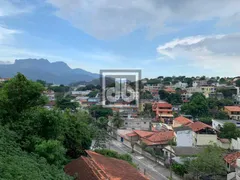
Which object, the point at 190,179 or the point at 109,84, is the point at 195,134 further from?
the point at 109,84

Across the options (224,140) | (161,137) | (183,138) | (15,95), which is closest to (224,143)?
(224,140)

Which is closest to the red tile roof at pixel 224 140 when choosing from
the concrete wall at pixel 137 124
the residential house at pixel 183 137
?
the residential house at pixel 183 137

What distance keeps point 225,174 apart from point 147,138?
866 cm

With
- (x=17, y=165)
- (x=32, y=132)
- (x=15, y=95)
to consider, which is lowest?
(x=17, y=165)

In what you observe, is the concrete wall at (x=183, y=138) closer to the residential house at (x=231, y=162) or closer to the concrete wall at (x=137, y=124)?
the residential house at (x=231, y=162)

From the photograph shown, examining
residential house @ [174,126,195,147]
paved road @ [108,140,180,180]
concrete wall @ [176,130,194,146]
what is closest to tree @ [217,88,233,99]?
residential house @ [174,126,195,147]

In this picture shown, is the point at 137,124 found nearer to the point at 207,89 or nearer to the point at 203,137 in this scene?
the point at 203,137

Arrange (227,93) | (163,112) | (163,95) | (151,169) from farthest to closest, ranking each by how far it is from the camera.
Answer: (163,95), (227,93), (163,112), (151,169)

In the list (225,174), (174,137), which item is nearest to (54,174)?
(225,174)

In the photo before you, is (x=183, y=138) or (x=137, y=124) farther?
(x=137, y=124)

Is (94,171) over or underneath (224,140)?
over

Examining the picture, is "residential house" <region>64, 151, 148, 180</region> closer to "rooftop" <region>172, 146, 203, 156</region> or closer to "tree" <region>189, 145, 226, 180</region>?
"tree" <region>189, 145, 226, 180</region>

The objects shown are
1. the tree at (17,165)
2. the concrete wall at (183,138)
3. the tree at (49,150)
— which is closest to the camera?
the tree at (17,165)

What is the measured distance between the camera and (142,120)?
30.5 m
